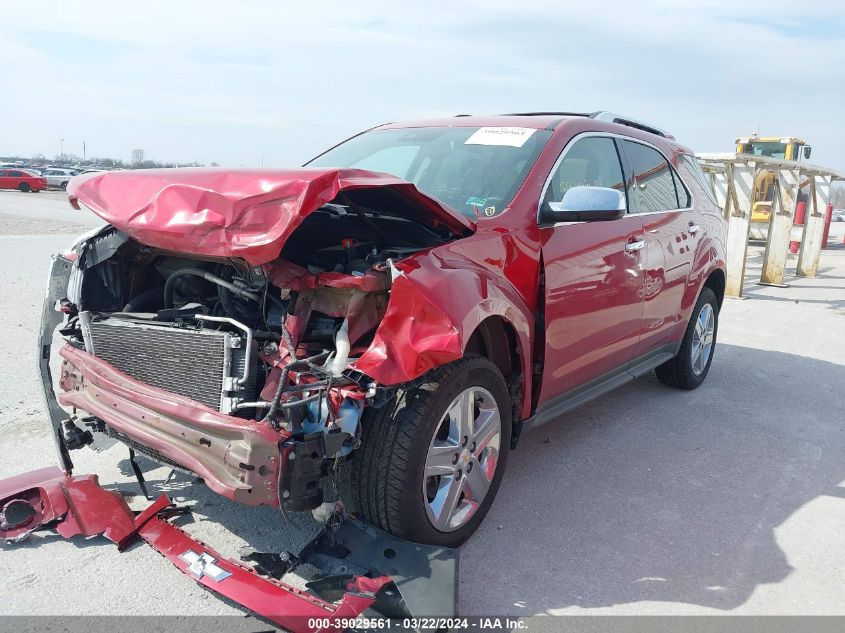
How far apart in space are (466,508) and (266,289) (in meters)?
1.33

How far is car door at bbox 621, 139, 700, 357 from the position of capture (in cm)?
457

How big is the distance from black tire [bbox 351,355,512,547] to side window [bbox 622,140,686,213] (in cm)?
236

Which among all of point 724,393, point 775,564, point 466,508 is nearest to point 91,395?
point 466,508

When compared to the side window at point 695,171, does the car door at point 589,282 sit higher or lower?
lower

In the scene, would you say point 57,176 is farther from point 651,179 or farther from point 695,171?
point 651,179

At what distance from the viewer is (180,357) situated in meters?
2.91

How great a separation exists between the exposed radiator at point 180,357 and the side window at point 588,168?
1818 millimetres

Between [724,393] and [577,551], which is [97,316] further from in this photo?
[724,393]

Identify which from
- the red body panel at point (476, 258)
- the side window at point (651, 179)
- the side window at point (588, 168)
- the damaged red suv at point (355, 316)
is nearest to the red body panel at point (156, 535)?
the damaged red suv at point (355, 316)

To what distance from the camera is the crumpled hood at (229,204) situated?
8.32ft

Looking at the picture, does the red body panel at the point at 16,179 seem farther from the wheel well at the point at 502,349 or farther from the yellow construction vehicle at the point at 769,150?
the wheel well at the point at 502,349

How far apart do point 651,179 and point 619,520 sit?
2.41 meters

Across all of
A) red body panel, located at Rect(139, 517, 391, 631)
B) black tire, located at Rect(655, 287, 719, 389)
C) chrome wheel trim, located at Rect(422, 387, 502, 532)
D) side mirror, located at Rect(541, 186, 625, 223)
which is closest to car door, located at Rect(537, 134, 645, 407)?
side mirror, located at Rect(541, 186, 625, 223)

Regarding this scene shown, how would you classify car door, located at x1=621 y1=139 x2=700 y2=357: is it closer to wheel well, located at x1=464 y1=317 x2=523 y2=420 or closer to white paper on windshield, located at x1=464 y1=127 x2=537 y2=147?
white paper on windshield, located at x1=464 y1=127 x2=537 y2=147
